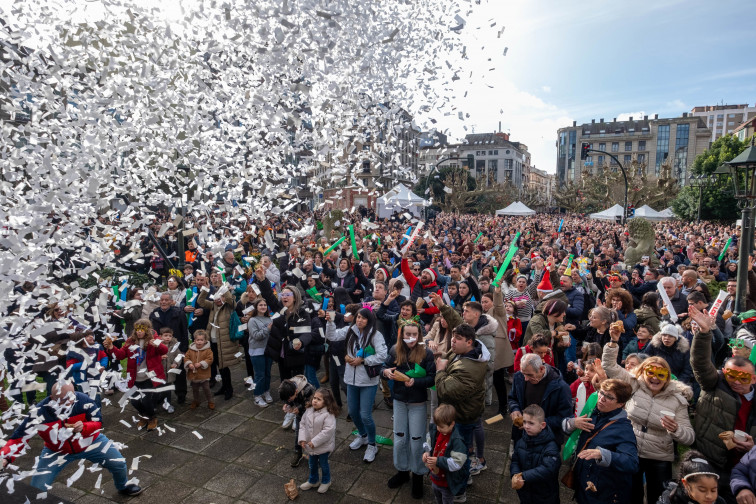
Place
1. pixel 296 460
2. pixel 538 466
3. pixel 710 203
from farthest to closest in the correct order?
1. pixel 710 203
2. pixel 296 460
3. pixel 538 466

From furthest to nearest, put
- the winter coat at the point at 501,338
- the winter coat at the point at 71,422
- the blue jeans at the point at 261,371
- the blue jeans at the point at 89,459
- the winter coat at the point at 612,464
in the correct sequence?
the blue jeans at the point at 261,371, the winter coat at the point at 501,338, the blue jeans at the point at 89,459, the winter coat at the point at 71,422, the winter coat at the point at 612,464

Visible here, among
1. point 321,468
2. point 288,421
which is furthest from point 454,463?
point 288,421

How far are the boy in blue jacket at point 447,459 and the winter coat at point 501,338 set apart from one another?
2.11m

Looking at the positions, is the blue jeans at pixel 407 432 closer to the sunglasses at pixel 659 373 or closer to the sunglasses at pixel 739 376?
the sunglasses at pixel 659 373

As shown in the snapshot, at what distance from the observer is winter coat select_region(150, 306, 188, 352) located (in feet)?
21.5

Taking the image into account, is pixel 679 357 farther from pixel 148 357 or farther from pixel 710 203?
pixel 710 203

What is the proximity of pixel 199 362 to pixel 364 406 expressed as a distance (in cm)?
257

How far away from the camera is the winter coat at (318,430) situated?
170 inches

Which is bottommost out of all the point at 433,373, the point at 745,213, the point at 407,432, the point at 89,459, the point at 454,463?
the point at 89,459

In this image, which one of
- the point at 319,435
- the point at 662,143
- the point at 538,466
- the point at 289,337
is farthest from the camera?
the point at 662,143

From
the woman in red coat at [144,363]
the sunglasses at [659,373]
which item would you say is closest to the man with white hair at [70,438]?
the woman in red coat at [144,363]

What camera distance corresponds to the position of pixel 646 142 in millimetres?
97000

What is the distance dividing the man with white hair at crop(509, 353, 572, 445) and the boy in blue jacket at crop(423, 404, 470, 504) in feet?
1.74

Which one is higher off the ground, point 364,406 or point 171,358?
point 171,358
